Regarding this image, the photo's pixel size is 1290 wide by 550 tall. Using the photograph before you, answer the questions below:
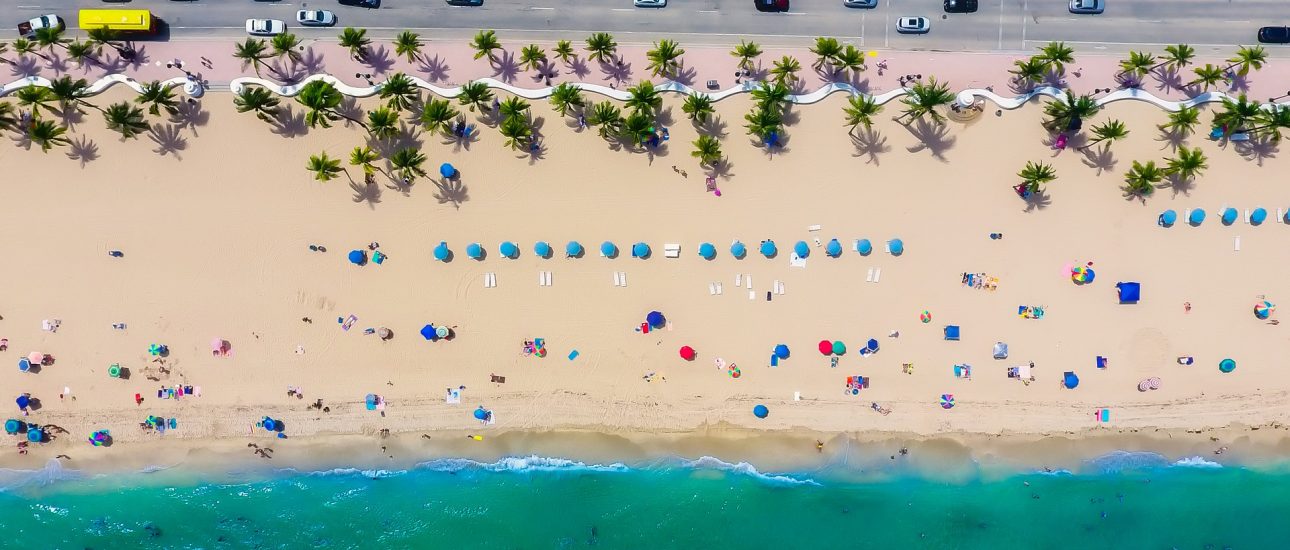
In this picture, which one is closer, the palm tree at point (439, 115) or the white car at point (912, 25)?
the palm tree at point (439, 115)

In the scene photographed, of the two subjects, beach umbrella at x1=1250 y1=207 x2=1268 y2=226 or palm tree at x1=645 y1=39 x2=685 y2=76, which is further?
beach umbrella at x1=1250 y1=207 x2=1268 y2=226

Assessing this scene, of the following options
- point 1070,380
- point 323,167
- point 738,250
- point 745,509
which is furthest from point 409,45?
point 1070,380

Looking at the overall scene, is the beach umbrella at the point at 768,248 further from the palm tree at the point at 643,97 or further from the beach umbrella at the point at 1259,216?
the beach umbrella at the point at 1259,216

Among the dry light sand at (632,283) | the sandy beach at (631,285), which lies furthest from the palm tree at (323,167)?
the dry light sand at (632,283)

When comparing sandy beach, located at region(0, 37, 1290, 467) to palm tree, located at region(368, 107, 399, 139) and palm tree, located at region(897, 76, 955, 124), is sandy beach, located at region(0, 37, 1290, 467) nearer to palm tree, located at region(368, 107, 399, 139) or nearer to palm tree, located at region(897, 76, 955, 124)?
palm tree, located at region(897, 76, 955, 124)

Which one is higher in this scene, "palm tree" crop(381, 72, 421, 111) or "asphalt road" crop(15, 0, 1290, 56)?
"asphalt road" crop(15, 0, 1290, 56)

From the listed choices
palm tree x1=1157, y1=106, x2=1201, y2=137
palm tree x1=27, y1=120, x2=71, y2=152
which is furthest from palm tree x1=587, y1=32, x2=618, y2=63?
palm tree x1=1157, y1=106, x2=1201, y2=137
